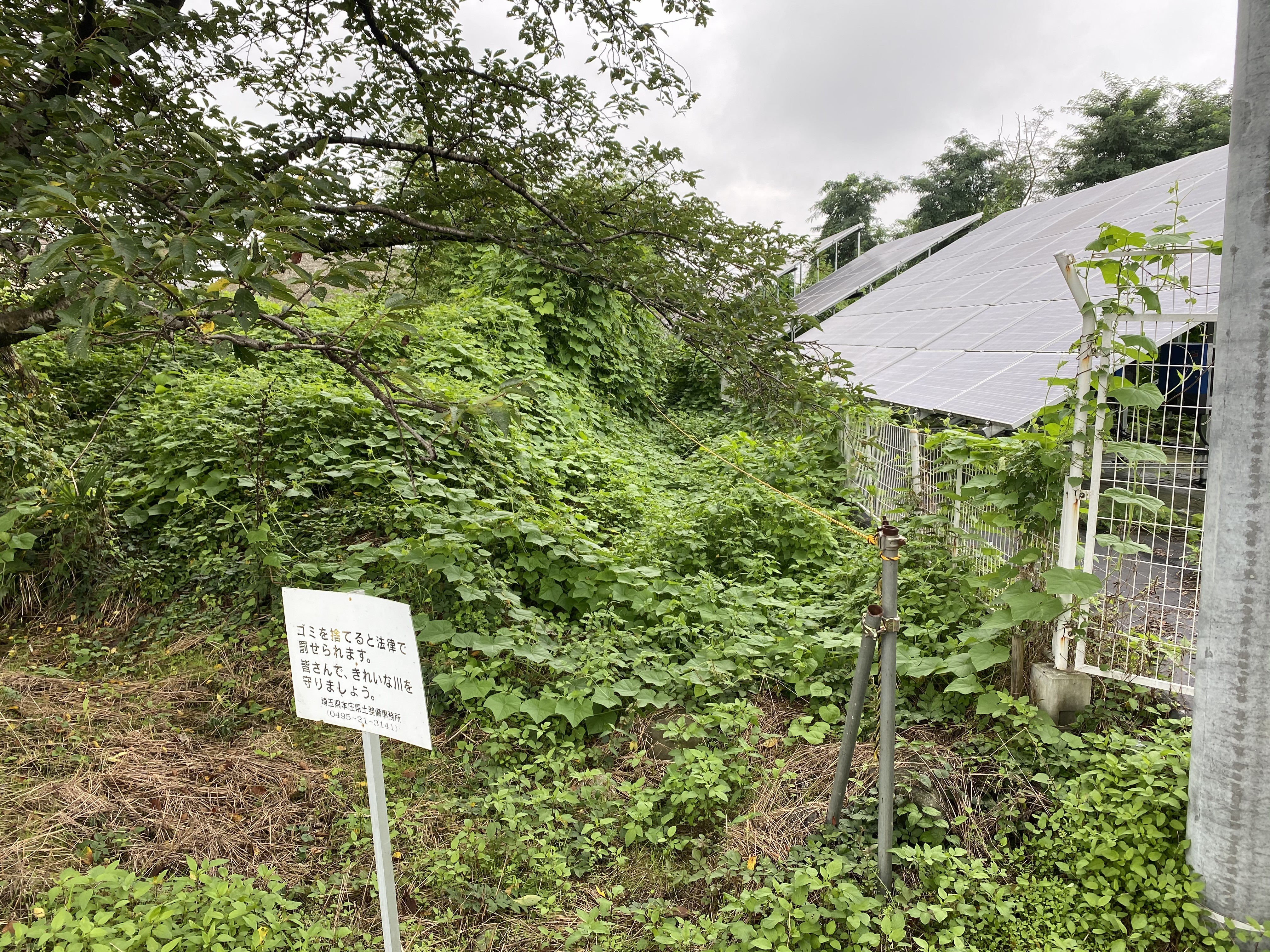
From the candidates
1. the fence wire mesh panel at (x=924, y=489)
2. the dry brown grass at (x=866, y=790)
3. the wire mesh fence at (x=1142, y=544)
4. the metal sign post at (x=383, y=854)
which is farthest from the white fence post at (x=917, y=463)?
the metal sign post at (x=383, y=854)

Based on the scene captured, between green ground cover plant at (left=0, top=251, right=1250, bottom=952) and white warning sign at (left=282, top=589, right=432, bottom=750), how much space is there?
674mm

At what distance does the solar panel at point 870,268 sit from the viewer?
1822 centimetres

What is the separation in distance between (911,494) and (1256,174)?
10.8 ft

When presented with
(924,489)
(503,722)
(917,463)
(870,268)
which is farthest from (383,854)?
(870,268)

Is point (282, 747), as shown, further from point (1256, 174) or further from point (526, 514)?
point (1256, 174)

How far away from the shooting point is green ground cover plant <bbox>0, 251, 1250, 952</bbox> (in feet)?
7.47

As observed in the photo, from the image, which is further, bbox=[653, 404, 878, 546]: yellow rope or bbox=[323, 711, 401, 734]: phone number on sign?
bbox=[653, 404, 878, 546]: yellow rope

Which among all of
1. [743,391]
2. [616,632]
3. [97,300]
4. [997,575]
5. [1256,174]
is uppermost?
[1256,174]

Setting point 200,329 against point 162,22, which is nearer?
point 200,329

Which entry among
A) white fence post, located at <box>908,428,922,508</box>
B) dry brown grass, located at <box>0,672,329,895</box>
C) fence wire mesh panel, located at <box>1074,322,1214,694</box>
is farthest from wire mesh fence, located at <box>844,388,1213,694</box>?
dry brown grass, located at <box>0,672,329,895</box>

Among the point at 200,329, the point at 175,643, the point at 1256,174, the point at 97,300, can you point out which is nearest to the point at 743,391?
the point at 1256,174

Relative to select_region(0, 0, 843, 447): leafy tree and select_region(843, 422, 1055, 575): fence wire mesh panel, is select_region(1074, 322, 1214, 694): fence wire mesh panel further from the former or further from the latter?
select_region(0, 0, 843, 447): leafy tree

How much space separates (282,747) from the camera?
316 cm

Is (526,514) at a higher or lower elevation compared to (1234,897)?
higher
